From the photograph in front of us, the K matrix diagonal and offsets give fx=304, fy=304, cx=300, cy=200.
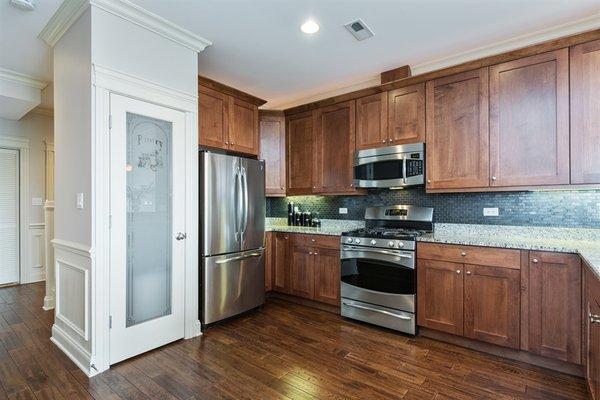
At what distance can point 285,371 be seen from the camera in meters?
2.20

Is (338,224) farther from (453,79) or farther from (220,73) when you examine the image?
(220,73)

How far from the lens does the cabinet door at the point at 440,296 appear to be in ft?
8.40

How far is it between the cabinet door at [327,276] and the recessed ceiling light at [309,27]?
2162 mm

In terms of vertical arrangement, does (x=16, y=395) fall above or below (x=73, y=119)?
below

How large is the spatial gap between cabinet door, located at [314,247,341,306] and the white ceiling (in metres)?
2.07

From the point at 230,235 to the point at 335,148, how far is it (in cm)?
161

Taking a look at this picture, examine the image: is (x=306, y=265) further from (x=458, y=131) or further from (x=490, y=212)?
(x=458, y=131)

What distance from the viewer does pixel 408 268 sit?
109 inches

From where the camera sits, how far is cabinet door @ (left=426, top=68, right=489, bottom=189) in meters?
2.71

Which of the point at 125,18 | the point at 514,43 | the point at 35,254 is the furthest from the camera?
the point at 35,254

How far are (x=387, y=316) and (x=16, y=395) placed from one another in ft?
9.15

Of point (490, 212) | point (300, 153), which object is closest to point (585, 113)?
point (490, 212)

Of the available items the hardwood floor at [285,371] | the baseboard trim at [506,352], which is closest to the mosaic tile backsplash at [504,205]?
the baseboard trim at [506,352]

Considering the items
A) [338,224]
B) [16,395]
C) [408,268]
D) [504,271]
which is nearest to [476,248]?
[504,271]
